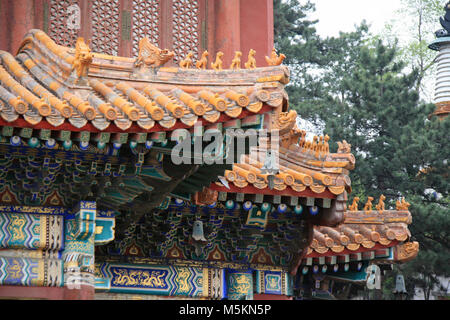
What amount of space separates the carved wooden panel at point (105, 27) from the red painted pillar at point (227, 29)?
123cm

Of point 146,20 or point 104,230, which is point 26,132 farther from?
point 146,20

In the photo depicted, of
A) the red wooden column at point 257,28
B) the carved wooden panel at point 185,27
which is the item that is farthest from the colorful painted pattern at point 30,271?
the red wooden column at point 257,28

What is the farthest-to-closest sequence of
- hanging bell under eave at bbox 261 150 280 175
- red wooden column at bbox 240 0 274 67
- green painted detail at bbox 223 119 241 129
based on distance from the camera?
→ red wooden column at bbox 240 0 274 67, hanging bell under eave at bbox 261 150 280 175, green painted detail at bbox 223 119 241 129

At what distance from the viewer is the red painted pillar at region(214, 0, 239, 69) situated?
13703 mm

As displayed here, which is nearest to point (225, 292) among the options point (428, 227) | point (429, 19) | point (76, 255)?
point (76, 255)

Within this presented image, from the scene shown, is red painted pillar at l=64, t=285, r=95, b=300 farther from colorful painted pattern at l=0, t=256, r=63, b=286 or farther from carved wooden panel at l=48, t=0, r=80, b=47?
carved wooden panel at l=48, t=0, r=80, b=47

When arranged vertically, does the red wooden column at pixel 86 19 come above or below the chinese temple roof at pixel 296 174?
above

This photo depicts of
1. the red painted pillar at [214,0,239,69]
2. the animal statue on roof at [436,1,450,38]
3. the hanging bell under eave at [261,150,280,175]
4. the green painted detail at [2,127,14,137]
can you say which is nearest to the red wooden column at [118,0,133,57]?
the red painted pillar at [214,0,239,69]

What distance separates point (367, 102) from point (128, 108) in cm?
1165

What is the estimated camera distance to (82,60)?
10.3 meters

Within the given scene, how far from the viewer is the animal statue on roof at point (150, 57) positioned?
10867 mm

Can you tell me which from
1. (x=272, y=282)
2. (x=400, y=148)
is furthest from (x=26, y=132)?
(x=400, y=148)

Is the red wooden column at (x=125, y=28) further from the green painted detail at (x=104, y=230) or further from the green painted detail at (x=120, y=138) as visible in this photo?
the green painted detail at (x=120, y=138)

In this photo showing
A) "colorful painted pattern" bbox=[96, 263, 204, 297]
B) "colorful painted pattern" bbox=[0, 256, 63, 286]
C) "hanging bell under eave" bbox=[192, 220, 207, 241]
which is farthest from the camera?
"hanging bell under eave" bbox=[192, 220, 207, 241]
